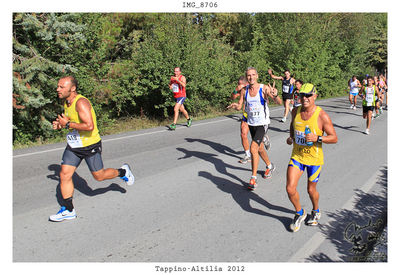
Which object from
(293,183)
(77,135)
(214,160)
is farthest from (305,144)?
(214,160)

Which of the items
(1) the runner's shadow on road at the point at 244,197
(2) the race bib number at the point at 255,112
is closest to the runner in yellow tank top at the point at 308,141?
(1) the runner's shadow on road at the point at 244,197

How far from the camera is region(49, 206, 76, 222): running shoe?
475 centimetres

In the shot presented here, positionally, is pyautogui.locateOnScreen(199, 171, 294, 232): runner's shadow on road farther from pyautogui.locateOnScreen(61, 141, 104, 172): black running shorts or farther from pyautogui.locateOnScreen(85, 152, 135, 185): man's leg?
pyautogui.locateOnScreen(61, 141, 104, 172): black running shorts

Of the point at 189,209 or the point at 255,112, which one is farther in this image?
the point at 255,112

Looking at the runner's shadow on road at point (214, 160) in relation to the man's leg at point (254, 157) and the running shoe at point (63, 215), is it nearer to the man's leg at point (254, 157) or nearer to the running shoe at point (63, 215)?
the man's leg at point (254, 157)

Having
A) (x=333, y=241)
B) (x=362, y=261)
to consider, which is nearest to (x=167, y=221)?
(x=333, y=241)

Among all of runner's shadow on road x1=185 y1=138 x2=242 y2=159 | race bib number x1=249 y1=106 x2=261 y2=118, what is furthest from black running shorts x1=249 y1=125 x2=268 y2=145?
runner's shadow on road x1=185 y1=138 x2=242 y2=159

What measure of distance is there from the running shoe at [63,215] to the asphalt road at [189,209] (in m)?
0.10

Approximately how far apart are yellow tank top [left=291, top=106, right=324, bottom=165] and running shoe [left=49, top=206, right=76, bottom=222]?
123 inches

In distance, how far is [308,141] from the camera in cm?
425

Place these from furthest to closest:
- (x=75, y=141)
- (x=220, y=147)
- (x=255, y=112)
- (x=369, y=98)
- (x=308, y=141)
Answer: (x=369, y=98), (x=220, y=147), (x=255, y=112), (x=75, y=141), (x=308, y=141)

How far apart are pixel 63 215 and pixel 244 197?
2739 mm

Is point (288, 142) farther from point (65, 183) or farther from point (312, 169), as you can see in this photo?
point (65, 183)

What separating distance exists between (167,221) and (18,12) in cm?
886
